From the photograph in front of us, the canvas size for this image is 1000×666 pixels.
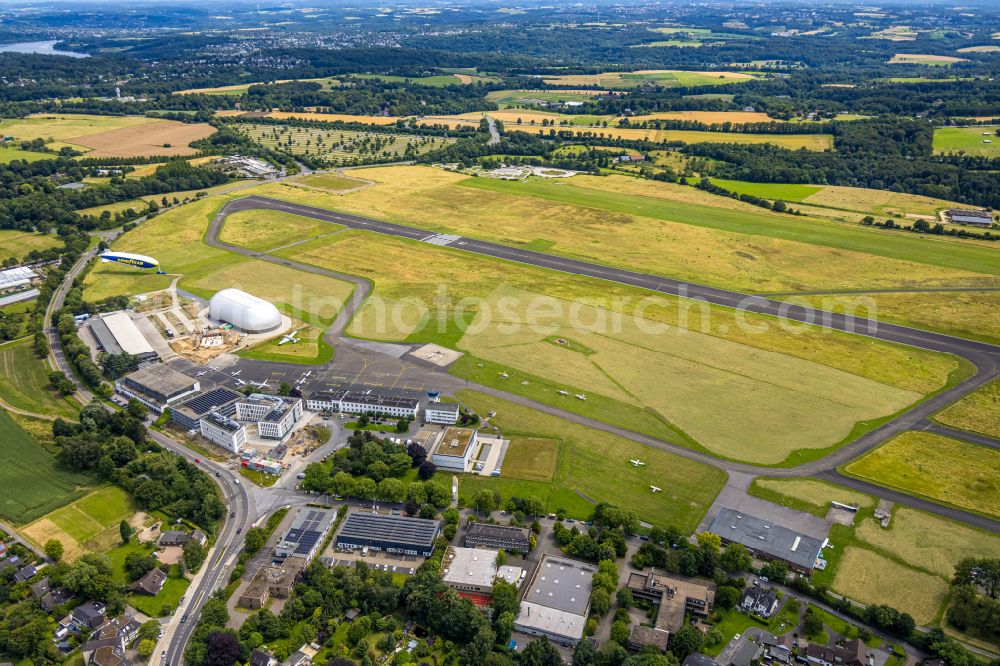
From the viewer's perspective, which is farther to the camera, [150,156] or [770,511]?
[150,156]

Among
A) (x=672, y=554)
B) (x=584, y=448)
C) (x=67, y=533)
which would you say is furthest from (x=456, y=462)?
(x=67, y=533)

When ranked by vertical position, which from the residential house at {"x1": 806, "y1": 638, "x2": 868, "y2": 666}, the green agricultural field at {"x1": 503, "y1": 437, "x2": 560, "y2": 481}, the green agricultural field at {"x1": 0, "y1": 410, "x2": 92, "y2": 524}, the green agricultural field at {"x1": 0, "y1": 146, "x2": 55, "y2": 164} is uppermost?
the green agricultural field at {"x1": 0, "y1": 146, "x2": 55, "y2": 164}

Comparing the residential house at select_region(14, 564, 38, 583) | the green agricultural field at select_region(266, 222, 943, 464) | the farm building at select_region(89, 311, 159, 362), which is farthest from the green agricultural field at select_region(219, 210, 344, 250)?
A: the residential house at select_region(14, 564, 38, 583)

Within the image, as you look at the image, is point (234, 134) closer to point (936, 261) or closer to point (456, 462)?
point (456, 462)

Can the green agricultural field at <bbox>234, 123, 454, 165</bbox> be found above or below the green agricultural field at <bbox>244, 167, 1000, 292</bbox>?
above

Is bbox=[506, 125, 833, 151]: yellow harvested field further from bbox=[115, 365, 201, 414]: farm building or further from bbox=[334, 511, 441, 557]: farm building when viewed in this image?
bbox=[334, 511, 441, 557]: farm building

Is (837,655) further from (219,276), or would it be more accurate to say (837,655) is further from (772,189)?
(772,189)

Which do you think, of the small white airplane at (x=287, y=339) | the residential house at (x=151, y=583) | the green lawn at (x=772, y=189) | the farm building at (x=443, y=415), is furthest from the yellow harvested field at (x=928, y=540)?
the green lawn at (x=772, y=189)

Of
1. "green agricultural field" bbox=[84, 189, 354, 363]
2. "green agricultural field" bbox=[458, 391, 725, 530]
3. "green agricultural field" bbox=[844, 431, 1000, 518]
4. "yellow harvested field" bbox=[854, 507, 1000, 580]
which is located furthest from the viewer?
"green agricultural field" bbox=[84, 189, 354, 363]
